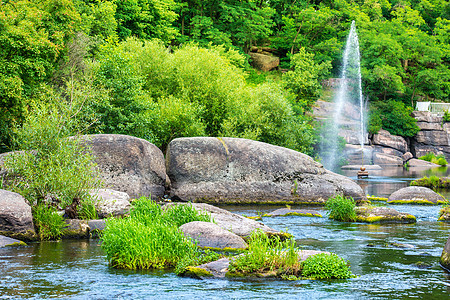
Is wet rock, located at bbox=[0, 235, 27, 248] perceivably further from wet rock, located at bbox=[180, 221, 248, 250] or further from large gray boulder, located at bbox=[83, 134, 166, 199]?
large gray boulder, located at bbox=[83, 134, 166, 199]

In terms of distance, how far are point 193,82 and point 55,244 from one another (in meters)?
22.7

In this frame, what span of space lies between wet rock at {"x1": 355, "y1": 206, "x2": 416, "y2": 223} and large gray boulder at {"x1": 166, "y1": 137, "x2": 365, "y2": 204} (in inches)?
219

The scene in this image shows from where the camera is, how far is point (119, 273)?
1241 cm

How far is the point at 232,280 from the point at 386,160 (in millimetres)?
57825

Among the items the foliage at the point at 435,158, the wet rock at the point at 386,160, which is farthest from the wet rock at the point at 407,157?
the foliage at the point at 435,158

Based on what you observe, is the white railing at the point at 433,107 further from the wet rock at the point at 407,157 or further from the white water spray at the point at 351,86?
the white water spray at the point at 351,86

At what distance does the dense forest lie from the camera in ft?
82.7

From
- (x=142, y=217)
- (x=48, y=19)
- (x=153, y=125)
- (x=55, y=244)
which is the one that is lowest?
(x=55, y=244)

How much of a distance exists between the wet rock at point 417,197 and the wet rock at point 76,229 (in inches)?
650

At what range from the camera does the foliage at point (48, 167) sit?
17812 millimetres

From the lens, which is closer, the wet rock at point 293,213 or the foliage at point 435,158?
the wet rock at point 293,213

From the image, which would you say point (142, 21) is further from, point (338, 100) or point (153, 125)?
point (338, 100)

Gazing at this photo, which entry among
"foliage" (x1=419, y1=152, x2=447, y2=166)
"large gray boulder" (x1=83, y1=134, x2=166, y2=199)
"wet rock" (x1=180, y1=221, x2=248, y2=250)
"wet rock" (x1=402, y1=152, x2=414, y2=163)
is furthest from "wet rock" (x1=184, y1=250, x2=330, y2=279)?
"wet rock" (x1=402, y1=152, x2=414, y2=163)

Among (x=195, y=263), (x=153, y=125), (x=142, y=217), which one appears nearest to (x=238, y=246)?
(x=195, y=263)
